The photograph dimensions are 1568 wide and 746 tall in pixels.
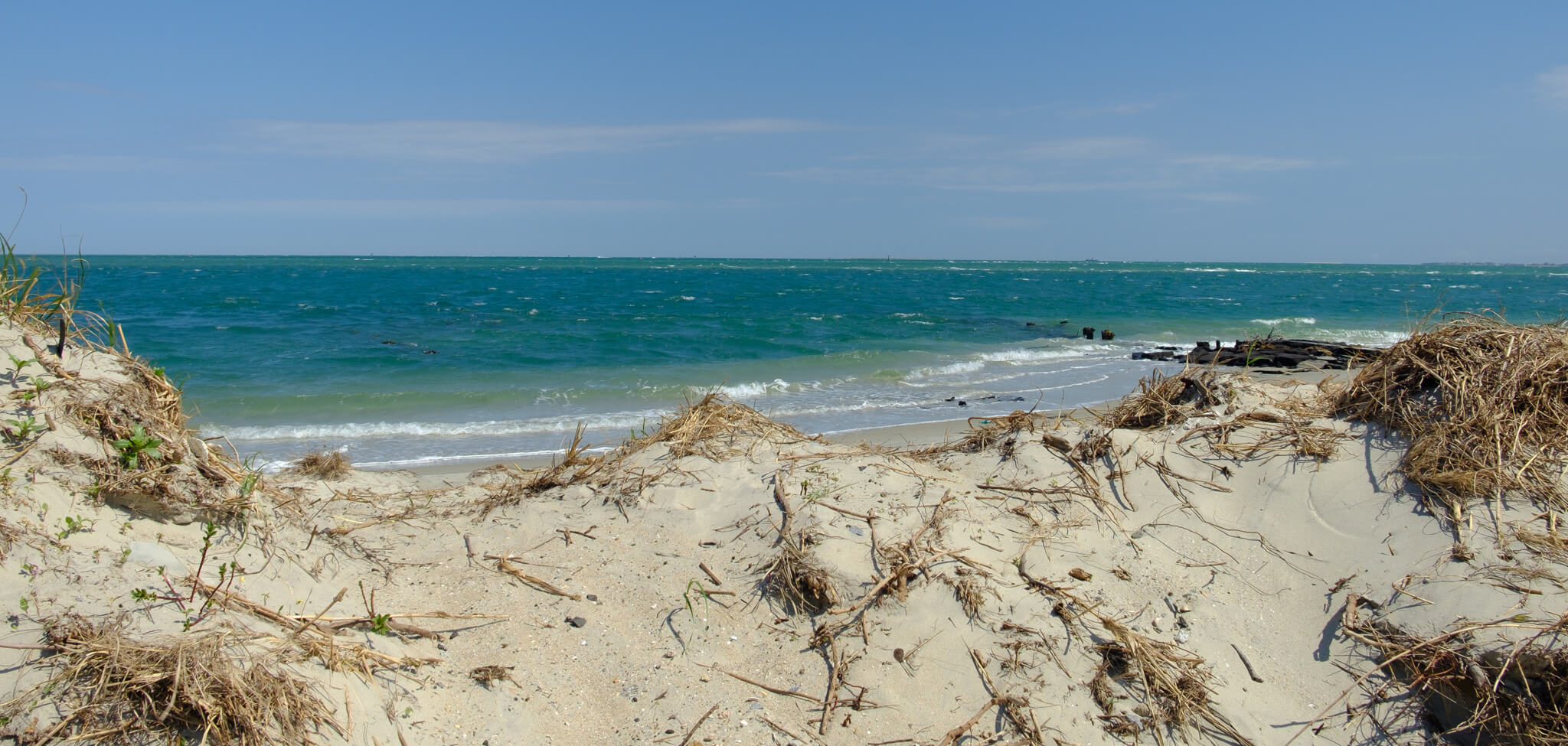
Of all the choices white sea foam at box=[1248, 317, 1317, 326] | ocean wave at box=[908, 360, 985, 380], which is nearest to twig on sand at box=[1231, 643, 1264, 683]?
ocean wave at box=[908, 360, 985, 380]

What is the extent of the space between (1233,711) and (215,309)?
32.4m

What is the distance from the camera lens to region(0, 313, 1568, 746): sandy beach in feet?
8.83

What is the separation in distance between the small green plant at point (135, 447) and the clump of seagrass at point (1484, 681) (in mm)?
4915

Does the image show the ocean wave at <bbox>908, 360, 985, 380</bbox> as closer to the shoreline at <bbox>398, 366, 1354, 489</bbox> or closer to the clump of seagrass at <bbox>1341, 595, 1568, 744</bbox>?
the shoreline at <bbox>398, 366, 1354, 489</bbox>

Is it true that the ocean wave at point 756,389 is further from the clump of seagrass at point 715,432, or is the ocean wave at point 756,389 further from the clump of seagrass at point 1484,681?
the clump of seagrass at point 1484,681

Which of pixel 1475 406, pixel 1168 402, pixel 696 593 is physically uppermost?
pixel 1475 406

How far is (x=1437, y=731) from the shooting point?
289cm

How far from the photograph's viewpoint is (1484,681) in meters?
2.83

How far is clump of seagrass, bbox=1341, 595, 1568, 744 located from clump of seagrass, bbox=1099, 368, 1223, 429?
1820mm

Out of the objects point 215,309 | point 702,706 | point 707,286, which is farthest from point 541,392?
point 707,286

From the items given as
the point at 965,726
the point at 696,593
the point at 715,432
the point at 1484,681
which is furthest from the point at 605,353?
the point at 1484,681

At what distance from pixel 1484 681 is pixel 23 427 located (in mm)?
5556

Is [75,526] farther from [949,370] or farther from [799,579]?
[949,370]

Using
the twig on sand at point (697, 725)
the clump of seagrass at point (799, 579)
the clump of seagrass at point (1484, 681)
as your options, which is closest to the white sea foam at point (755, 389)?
the clump of seagrass at point (799, 579)
